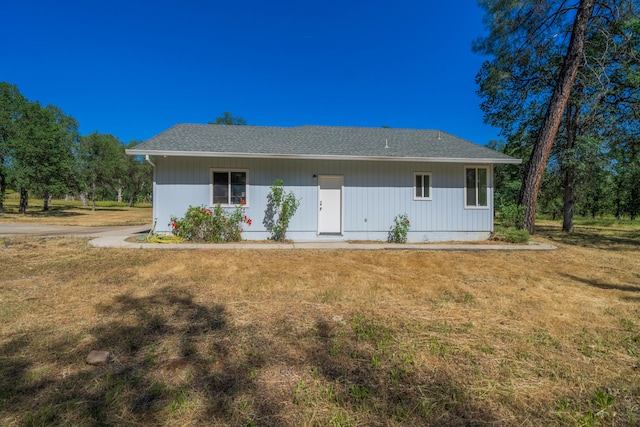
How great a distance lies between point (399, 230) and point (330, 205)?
244 centimetres

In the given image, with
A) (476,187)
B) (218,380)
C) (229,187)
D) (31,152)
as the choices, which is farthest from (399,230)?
(31,152)

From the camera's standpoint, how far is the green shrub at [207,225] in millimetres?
8594

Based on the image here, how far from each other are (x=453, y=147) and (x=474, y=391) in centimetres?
991

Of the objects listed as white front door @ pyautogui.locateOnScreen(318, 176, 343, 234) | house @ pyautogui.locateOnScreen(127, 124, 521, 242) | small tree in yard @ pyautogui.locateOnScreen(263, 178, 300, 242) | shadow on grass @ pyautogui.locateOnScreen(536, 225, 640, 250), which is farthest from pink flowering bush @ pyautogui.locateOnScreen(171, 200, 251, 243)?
shadow on grass @ pyautogui.locateOnScreen(536, 225, 640, 250)

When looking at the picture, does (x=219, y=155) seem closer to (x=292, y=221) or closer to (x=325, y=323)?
(x=292, y=221)

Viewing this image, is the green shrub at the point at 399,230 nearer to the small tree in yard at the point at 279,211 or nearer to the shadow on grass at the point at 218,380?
the small tree in yard at the point at 279,211

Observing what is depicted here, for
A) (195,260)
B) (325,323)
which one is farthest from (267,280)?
(195,260)

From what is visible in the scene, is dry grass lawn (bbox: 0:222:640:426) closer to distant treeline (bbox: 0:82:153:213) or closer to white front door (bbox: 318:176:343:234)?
white front door (bbox: 318:176:343:234)

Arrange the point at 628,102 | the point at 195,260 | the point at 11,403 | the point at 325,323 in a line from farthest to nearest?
the point at 628,102 < the point at 195,260 < the point at 325,323 < the point at 11,403

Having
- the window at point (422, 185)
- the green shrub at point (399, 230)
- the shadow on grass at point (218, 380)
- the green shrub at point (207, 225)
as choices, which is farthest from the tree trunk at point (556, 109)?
the green shrub at point (207, 225)

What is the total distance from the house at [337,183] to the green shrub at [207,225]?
1.16ft

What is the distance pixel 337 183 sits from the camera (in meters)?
9.65

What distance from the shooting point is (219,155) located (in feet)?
27.9

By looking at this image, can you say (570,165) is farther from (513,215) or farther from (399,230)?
(399,230)
